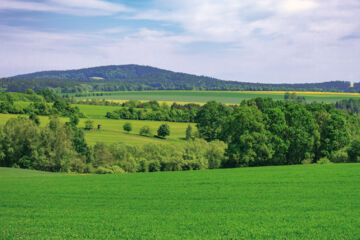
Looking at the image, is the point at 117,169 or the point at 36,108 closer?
the point at 117,169

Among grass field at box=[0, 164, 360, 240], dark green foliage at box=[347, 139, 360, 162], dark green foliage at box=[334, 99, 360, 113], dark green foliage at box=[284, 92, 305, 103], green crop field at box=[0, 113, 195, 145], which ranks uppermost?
dark green foliage at box=[284, 92, 305, 103]

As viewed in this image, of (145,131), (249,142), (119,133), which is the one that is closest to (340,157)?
(249,142)

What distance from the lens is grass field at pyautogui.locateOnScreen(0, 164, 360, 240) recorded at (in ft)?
50.2

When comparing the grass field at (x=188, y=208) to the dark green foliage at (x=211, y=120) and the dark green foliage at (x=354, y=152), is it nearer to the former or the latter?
the dark green foliage at (x=354, y=152)

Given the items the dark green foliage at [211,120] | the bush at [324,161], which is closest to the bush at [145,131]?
the dark green foliage at [211,120]

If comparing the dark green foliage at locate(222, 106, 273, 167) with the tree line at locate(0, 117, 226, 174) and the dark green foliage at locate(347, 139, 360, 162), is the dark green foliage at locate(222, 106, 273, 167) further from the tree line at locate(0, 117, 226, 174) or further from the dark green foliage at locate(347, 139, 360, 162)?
the dark green foliage at locate(347, 139, 360, 162)

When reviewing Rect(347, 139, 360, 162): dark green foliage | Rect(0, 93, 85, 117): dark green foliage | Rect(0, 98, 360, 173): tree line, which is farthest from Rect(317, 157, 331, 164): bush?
Rect(0, 93, 85, 117): dark green foliage

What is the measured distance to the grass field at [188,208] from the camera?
603 inches

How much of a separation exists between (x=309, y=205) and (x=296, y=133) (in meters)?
32.7

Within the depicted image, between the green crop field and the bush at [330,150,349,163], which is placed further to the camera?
the green crop field

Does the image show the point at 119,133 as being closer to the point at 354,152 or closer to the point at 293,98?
the point at 354,152

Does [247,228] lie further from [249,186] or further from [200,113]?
[200,113]

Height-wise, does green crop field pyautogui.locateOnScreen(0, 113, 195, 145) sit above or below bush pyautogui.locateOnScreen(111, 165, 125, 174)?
above

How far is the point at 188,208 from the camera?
20438mm
